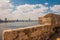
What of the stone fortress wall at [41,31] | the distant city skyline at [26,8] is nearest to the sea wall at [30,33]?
the stone fortress wall at [41,31]

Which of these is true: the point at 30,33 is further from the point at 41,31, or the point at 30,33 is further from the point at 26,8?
the point at 26,8

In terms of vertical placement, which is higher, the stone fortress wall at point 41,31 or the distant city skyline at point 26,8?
the distant city skyline at point 26,8

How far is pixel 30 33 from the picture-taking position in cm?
209

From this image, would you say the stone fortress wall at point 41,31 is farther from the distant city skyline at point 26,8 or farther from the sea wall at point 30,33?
the distant city skyline at point 26,8

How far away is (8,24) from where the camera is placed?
2.48 m

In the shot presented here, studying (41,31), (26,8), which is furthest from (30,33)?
(26,8)

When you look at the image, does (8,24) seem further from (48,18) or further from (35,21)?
(48,18)

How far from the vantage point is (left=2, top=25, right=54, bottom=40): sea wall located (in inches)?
72.3

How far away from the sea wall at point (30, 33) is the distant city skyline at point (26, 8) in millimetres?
488

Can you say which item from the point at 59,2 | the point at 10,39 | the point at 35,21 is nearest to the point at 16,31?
the point at 10,39

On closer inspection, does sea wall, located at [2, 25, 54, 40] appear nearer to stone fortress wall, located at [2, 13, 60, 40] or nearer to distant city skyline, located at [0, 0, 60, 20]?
stone fortress wall, located at [2, 13, 60, 40]

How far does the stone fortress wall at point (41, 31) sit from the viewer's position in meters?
1.87

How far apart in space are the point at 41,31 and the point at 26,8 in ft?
2.26

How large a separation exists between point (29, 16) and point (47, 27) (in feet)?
1.72
